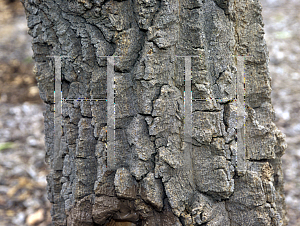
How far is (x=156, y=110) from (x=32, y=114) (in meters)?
1.81

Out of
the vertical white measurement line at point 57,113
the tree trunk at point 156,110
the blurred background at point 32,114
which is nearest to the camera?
the tree trunk at point 156,110

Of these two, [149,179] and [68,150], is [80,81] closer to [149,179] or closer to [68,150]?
[68,150]

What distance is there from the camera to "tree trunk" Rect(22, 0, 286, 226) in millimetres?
1050

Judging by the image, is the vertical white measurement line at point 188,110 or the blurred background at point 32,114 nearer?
the vertical white measurement line at point 188,110

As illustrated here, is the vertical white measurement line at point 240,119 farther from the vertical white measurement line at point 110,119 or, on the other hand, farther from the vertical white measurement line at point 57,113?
the vertical white measurement line at point 57,113

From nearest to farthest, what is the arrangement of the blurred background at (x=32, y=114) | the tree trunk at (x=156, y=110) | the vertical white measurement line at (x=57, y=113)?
the tree trunk at (x=156, y=110), the vertical white measurement line at (x=57, y=113), the blurred background at (x=32, y=114)

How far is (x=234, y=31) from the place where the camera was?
3.75ft

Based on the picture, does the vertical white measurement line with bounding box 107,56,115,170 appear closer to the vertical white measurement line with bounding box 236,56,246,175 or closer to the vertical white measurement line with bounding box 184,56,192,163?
the vertical white measurement line with bounding box 184,56,192,163

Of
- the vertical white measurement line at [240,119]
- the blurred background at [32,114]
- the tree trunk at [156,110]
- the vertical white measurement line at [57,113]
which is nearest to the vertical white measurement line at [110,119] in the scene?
the tree trunk at [156,110]

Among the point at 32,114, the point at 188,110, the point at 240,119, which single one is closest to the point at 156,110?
the point at 188,110

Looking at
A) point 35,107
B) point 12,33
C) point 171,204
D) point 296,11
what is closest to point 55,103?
point 171,204

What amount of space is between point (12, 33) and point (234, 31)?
3.16m

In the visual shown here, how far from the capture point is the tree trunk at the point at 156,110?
3.44ft

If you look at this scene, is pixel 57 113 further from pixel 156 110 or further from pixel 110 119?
pixel 156 110
